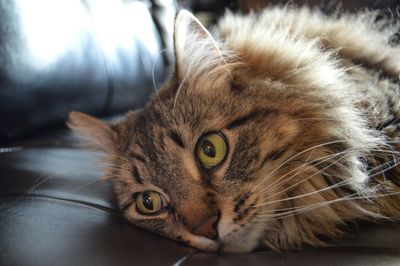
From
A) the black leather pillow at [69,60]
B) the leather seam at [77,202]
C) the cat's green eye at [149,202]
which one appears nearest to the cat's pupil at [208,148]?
the cat's green eye at [149,202]

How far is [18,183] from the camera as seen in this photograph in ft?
3.57

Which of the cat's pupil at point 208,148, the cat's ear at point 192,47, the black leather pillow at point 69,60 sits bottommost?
the black leather pillow at point 69,60

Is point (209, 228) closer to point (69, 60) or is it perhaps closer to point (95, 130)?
point (95, 130)

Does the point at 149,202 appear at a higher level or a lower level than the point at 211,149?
Result: lower

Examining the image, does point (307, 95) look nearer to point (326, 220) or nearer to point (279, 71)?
point (279, 71)

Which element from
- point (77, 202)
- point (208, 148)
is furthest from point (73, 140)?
point (208, 148)

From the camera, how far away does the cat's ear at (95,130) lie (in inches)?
49.0

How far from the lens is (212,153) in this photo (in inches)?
38.2

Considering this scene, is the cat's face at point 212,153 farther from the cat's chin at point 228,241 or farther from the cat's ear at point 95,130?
the cat's ear at point 95,130

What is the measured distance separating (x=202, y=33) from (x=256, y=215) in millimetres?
482

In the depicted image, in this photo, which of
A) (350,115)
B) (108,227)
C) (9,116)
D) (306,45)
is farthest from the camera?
(9,116)

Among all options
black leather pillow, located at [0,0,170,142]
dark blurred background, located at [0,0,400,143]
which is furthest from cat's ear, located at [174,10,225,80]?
black leather pillow, located at [0,0,170,142]

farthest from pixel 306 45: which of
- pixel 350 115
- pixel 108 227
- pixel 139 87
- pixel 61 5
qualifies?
pixel 139 87

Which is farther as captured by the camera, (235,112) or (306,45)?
(306,45)
